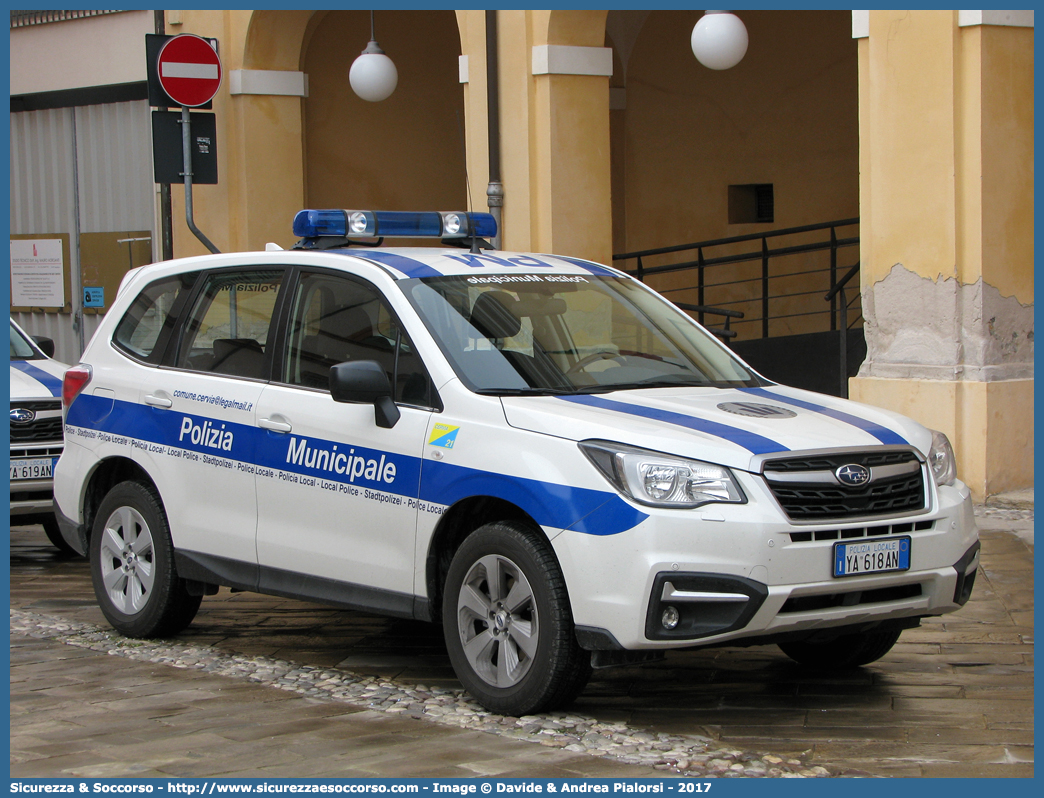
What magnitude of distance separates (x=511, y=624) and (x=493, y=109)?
8480 millimetres

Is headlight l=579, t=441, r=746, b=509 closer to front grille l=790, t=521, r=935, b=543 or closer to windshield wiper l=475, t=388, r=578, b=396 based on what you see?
front grille l=790, t=521, r=935, b=543

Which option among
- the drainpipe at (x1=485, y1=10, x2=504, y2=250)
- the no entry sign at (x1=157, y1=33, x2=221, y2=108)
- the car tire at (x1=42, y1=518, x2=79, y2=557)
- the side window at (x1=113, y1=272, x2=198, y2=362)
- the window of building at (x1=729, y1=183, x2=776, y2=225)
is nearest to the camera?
the side window at (x1=113, y1=272, x2=198, y2=362)

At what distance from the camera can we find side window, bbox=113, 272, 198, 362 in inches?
269

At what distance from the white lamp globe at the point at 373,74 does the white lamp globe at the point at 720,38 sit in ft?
10.9

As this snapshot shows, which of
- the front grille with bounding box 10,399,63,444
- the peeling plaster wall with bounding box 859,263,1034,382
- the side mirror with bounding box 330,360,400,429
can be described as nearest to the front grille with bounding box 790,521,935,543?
the side mirror with bounding box 330,360,400,429

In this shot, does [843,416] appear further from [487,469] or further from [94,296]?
[94,296]

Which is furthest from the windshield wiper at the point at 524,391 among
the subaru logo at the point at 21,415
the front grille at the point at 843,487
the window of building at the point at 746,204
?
the window of building at the point at 746,204

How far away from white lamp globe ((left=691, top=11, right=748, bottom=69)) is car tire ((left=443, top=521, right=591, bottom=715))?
23.7 feet

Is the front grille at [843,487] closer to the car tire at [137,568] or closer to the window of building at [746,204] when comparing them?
the car tire at [137,568]

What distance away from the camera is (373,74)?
1370cm

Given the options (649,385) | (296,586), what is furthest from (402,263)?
(296,586)

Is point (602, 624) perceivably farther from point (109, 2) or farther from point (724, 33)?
point (109, 2)

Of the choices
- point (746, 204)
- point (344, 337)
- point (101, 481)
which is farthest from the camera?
point (746, 204)
